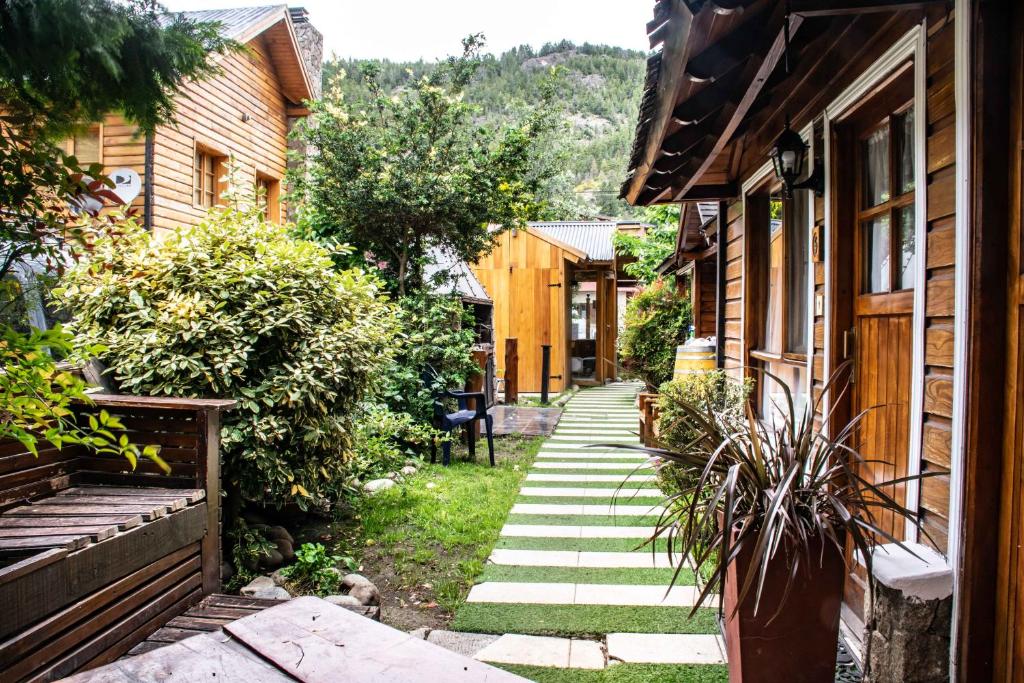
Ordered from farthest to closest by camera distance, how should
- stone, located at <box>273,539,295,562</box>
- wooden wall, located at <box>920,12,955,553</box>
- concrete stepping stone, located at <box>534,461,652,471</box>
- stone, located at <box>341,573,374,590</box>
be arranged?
concrete stepping stone, located at <box>534,461,652,471</box> < stone, located at <box>273,539,295,562</box> < stone, located at <box>341,573,374,590</box> < wooden wall, located at <box>920,12,955,553</box>

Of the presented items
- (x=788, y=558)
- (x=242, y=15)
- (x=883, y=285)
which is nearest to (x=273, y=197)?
(x=242, y=15)

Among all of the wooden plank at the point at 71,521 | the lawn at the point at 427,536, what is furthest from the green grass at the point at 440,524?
the wooden plank at the point at 71,521

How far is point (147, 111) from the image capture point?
6.07 feet

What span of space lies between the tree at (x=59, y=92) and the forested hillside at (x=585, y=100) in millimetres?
28960

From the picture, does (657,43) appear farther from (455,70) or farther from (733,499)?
(455,70)

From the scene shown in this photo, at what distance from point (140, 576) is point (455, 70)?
6352 millimetres

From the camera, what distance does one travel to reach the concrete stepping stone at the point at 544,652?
2672mm

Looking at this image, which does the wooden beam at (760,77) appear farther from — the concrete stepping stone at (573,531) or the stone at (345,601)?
the stone at (345,601)

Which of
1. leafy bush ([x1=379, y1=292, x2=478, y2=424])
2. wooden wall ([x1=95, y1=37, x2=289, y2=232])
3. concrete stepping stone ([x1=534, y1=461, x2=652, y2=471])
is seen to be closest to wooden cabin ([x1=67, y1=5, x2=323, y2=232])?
wooden wall ([x1=95, y1=37, x2=289, y2=232])

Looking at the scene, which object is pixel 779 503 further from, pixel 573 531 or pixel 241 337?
pixel 241 337

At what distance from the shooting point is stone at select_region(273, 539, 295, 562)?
3.88 metres

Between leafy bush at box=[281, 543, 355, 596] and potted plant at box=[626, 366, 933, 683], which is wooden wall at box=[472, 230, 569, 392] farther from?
potted plant at box=[626, 366, 933, 683]

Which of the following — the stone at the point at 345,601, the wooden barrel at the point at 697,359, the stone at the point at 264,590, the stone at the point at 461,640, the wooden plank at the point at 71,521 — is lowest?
the stone at the point at 461,640

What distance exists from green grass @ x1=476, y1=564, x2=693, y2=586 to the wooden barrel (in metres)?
2.42
